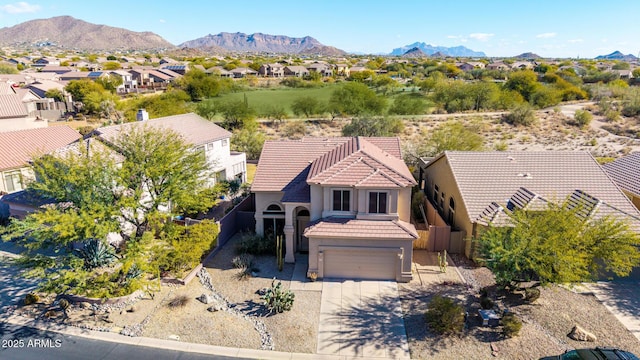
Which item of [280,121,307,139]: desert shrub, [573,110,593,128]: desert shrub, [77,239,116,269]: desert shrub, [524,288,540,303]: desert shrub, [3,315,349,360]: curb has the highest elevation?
[573,110,593,128]: desert shrub

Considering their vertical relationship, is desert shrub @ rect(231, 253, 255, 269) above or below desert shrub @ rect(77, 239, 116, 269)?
below

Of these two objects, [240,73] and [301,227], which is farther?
[240,73]

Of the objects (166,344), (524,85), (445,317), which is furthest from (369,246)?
(524,85)

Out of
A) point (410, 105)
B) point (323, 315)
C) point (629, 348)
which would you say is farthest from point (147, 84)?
point (629, 348)

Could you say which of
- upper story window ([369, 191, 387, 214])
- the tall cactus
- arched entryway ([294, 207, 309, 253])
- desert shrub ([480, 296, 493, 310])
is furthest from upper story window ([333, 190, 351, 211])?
desert shrub ([480, 296, 493, 310])

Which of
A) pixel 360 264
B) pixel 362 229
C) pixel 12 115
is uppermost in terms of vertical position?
pixel 12 115

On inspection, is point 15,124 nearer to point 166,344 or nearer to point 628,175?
point 166,344

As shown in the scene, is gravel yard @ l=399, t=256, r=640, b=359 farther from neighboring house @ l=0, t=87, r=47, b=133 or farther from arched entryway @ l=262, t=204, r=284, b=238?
neighboring house @ l=0, t=87, r=47, b=133
